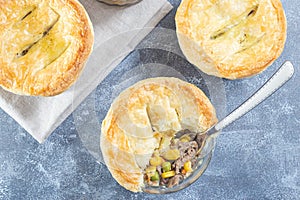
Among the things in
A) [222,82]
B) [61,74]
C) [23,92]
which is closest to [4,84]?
[23,92]

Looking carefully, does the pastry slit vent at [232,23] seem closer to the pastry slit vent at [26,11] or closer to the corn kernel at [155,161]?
the corn kernel at [155,161]

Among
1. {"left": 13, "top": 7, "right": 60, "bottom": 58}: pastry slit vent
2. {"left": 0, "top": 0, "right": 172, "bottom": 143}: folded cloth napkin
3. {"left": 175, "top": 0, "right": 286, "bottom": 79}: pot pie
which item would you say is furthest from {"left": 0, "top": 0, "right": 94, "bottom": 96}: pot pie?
{"left": 175, "top": 0, "right": 286, "bottom": 79}: pot pie

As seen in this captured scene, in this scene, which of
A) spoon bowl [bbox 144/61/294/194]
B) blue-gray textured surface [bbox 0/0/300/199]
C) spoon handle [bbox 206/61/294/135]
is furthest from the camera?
blue-gray textured surface [bbox 0/0/300/199]

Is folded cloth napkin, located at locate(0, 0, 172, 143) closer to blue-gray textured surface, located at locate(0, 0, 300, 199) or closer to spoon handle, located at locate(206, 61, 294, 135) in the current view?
blue-gray textured surface, located at locate(0, 0, 300, 199)

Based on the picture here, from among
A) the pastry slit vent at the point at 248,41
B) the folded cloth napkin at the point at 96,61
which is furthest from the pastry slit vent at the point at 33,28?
the pastry slit vent at the point at 248,41

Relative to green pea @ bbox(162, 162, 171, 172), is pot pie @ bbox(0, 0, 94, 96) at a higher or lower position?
higher

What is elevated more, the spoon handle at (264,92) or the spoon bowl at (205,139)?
the spoon handle at (264,92)

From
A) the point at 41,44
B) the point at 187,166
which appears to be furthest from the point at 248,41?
the point at 41,44

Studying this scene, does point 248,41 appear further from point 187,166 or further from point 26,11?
point 26,11
